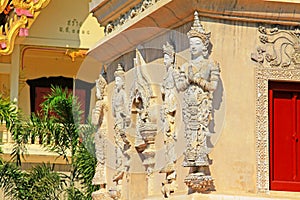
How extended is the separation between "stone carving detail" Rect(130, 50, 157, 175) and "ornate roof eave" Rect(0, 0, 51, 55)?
9.16m

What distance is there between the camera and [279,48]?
15383 mm

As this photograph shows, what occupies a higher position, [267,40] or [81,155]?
[267,40]

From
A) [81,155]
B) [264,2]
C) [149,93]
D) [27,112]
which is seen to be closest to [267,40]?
[264,2]

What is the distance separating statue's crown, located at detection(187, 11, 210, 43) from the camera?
14672 mm

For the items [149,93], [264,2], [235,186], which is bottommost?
→ [235,186]

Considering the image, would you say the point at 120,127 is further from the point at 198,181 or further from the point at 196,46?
the point at 198,181

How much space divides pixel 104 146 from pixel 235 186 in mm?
3775

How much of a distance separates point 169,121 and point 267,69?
1432 millimetres

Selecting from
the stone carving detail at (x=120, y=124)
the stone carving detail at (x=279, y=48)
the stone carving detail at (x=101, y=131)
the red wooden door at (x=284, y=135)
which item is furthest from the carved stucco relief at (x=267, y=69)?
the stone carving detail at (x=101, y=131)

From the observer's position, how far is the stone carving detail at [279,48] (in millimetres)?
15305

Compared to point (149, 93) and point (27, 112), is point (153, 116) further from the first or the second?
point (27, 112)

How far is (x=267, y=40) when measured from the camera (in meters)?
15.3

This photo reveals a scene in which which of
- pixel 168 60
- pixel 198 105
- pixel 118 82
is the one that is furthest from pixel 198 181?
pixel 118 82

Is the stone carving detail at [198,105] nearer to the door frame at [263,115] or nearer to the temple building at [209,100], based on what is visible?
the temple building at [209,100]
